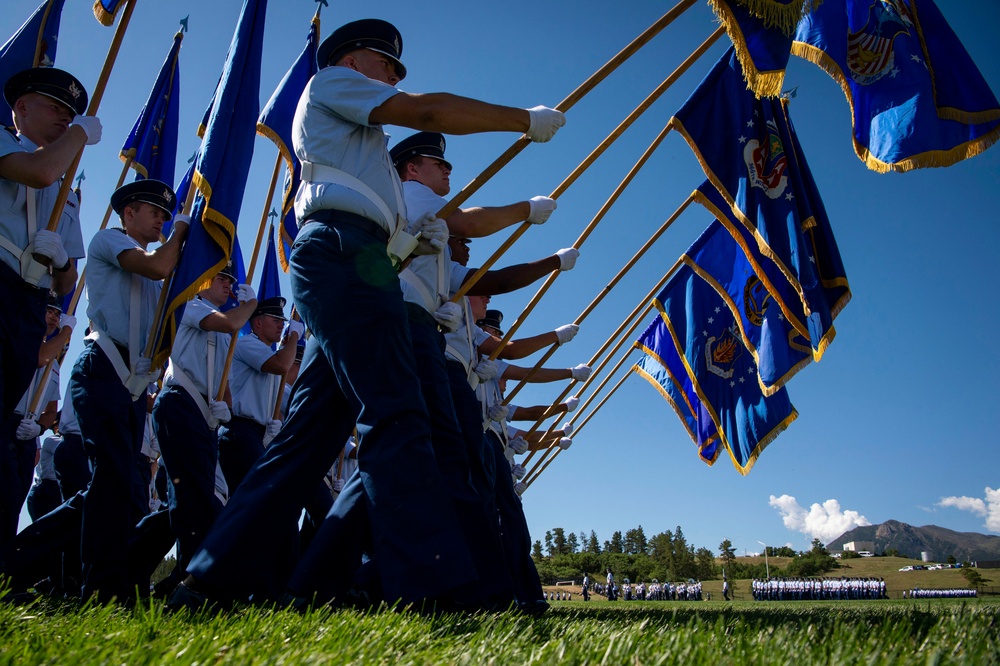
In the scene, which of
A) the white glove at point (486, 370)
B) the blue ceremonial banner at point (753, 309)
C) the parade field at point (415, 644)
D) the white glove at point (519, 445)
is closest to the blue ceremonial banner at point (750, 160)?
the blue ceremonial banner at point (753, 309)

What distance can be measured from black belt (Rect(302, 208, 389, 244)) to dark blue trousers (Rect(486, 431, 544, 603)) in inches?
99.6

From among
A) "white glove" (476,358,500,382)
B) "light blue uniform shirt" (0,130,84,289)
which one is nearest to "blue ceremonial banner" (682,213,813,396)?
"white glove" (476,358,500,382)

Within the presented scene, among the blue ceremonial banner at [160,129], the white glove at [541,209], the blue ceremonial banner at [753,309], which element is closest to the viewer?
the white glove at [541,209]

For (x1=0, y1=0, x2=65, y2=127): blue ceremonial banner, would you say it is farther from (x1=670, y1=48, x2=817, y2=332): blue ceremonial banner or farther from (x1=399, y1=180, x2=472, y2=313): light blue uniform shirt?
(x1=670, y1=48, x2=817, y2=332): blue ceremonial banner

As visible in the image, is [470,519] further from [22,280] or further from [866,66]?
[866,66]

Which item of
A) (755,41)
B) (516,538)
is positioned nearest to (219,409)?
(516,538)

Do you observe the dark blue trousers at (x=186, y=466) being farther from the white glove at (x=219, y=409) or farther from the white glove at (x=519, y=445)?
the white glove at (x=519, y=445)

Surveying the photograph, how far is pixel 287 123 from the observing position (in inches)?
234

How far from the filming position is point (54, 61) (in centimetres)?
577

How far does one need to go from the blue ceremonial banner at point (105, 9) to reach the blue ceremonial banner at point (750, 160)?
4.62 meters

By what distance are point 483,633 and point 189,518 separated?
301 cm

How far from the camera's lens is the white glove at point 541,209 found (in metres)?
4.62

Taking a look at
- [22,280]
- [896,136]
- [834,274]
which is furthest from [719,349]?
[22,280]

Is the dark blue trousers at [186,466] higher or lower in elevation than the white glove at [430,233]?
lower
